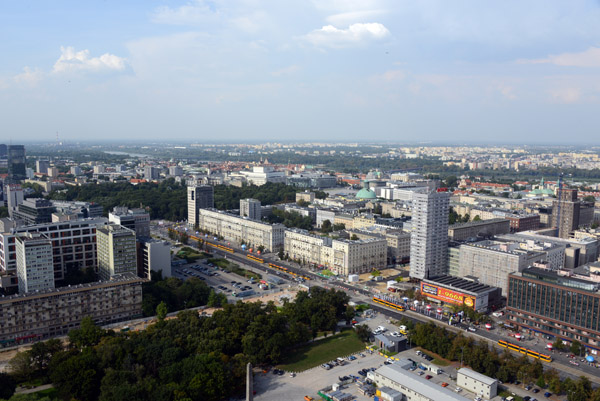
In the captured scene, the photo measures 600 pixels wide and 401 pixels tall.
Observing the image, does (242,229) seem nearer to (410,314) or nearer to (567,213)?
(410,314)

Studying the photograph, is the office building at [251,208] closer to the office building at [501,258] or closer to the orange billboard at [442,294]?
the office building at [501,258]

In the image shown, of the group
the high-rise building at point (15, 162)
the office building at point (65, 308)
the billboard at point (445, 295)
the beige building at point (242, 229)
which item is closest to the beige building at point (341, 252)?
the beige building at point (242, 229)

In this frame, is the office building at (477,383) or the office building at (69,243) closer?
the office building at (477,383)

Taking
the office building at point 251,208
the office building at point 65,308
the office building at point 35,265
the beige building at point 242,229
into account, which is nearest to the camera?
the office building at point 65,308

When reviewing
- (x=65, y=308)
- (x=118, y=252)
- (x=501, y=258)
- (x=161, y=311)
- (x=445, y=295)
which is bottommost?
(x=445, y=295)

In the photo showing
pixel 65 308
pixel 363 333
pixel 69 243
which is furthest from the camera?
pixel 69 243

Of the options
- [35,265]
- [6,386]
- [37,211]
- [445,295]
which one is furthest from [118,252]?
[445,295]

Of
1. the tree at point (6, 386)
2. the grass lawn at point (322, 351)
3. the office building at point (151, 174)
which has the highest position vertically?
the office building at point (151, 174)
